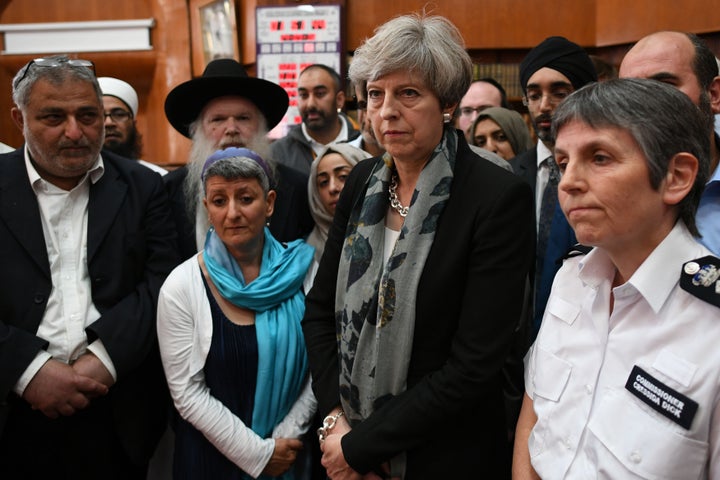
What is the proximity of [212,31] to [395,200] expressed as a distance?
6304 mm

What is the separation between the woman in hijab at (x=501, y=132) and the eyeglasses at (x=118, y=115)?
2.20m

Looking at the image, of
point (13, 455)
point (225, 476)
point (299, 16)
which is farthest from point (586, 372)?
point (299, 16)

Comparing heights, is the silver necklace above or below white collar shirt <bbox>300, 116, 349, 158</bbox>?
below

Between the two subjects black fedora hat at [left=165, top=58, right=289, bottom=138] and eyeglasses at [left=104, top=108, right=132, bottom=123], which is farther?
eyeglasses at [left=104, top=108, right=132, bottom=123]

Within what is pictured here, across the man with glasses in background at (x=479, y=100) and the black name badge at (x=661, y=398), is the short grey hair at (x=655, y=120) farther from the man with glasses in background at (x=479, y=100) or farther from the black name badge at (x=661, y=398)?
the man with glasses in background at (x=479, y=100)

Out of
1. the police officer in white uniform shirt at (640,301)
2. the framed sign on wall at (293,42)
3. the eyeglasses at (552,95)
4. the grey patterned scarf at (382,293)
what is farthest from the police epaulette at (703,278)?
the framed sign on wall at (293,42)

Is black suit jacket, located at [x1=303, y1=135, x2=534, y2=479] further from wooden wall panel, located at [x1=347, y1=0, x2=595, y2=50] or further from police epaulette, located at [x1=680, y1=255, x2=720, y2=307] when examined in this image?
wooden wall panel, located at [x1=347, y1=0, x2=595, y2=50]

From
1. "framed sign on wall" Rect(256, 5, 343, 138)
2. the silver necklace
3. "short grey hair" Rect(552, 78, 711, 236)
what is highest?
"framed sign on wall" Rect(256, 5, 343, 138)

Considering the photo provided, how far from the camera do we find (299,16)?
6266mm

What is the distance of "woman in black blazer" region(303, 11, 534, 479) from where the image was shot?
4.99 feet

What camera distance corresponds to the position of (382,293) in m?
1.56

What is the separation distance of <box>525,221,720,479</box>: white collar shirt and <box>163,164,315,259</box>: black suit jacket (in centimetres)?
132

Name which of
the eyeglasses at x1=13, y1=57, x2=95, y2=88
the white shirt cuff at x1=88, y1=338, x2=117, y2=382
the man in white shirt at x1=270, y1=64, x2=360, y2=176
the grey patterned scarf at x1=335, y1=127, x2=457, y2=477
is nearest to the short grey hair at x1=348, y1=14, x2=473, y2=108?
the grey patterned scarf at x1=335, y1=127, x2=457, y2=477

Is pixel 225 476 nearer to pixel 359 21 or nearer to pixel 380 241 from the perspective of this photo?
pixel 380 241
